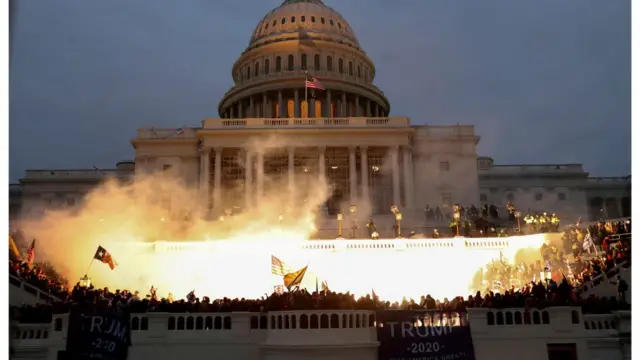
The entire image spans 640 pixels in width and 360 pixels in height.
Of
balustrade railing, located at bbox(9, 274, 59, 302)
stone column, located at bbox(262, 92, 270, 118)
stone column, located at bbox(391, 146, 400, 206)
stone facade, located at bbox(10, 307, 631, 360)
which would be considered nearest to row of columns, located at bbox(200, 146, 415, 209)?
stone column, located at bbox(391, 146, 400, 206)

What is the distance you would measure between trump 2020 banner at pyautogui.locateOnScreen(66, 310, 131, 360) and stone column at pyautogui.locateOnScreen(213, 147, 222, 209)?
28500 millimetres

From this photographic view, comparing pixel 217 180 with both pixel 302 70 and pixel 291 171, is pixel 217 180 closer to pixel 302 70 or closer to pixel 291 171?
pixel 291 171

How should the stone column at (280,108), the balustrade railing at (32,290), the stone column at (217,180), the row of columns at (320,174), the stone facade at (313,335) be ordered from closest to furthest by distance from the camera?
1. the stone facade at (313,335)
2. the balustrade railing at (32,290)
3. the stone column at (217,180)
4. the row of columns at (320,174)
5. the stone column at (280,108)

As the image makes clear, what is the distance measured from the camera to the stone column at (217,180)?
149ft

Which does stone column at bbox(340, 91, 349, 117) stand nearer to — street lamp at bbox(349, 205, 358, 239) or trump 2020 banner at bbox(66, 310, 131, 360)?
street lamp at bbox(349, 205, 358, 239)

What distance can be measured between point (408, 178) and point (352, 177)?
4225 mm

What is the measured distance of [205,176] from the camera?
154 feet

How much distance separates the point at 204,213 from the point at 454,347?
28.7 m

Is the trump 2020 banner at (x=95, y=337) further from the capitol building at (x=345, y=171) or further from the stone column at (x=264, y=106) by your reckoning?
the stone column at (x=264, y=106)

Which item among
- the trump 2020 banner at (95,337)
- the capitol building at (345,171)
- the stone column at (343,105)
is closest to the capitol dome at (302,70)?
the stone column at (343,105)

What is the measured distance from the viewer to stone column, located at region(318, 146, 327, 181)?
46.0m

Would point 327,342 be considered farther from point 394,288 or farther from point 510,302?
point 394,288

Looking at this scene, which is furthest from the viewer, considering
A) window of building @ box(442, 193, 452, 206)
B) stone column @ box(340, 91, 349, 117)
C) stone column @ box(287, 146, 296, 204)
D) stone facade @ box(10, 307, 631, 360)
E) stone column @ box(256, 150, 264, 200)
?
stone column @ box(340, 91, 349, 117)

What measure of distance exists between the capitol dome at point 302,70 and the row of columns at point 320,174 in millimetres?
13896
